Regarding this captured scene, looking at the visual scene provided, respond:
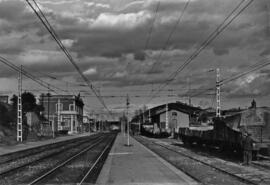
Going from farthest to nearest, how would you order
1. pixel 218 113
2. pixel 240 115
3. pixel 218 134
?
pixel 218 113 < pixel 218 134 < pixel 240 115

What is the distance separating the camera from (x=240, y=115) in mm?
26922

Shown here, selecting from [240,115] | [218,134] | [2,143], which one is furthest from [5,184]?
[2,143]

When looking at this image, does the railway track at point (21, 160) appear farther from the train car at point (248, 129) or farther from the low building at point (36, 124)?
the low building at point (36, 124)

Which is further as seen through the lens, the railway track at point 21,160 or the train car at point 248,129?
the train car at point 248,129

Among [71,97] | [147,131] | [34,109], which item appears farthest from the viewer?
[71,97]

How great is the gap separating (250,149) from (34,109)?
96.1 meters

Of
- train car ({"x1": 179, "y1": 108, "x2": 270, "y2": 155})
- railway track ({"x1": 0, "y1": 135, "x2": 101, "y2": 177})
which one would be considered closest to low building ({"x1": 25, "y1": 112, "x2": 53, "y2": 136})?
railway track ({"x1": 0, "y1": 135, "x2": 101, "y2": 177})

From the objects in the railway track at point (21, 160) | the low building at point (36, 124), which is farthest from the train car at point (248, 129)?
the low building at point (36, 124)

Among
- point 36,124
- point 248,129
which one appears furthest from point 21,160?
point 36,124

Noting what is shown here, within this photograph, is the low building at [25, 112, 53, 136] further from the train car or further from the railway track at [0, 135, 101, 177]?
the train car

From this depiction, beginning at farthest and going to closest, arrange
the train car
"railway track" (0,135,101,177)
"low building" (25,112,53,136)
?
"low building" (25,112,53,136), the train car, "railway track" (0,135,101,177)

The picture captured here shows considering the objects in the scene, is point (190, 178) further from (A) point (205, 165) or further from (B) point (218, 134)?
(B) point (218, 134)

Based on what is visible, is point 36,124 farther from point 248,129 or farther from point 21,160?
point 248,129

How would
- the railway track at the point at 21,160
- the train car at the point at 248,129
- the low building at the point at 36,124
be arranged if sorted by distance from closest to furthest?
the railway track at the point at 21,160, the train car at the point at 248,129, the low building at the point at 36,124
